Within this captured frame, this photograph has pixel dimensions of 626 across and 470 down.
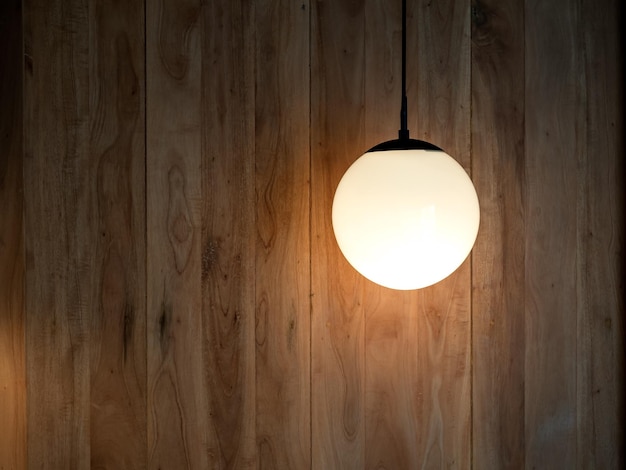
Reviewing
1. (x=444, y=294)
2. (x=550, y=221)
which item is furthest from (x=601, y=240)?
(x=444, y=294)

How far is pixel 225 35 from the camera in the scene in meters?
1.31

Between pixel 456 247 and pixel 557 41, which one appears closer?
pixel 456 247

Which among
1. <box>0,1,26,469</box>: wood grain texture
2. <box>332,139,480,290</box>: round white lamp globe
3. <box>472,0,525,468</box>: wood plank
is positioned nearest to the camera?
<box>332,139,480,290</box>: round white lamp globe

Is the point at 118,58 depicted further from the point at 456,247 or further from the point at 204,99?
the point at 456,247

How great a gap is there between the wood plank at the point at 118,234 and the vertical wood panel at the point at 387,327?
499 mm

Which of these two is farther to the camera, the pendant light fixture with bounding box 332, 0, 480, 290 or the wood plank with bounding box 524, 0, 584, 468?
the wood plank with bounding box 524, 0, 584, 468

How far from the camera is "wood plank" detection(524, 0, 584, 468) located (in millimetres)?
1382

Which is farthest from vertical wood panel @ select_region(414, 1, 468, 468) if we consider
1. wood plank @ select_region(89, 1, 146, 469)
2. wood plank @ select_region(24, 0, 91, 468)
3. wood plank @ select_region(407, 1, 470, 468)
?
wood plank @ select_region(24, 0, 91, 468)

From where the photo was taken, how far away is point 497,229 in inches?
54.1

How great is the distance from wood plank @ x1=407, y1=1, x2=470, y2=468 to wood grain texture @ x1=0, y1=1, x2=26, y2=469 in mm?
850

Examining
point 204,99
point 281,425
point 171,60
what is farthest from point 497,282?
point 171,60

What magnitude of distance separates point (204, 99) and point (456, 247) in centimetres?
63

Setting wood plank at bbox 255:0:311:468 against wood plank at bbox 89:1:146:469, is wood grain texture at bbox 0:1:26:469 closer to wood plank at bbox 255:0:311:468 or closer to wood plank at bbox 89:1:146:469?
wood plank at bbox 89:1:146:469

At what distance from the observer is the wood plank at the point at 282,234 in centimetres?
132
